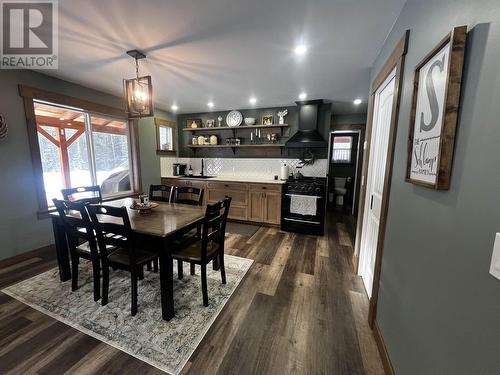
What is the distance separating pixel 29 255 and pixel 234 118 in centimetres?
406

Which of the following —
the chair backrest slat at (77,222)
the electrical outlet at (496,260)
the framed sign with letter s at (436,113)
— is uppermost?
the framed sign with letter s at (436,113)

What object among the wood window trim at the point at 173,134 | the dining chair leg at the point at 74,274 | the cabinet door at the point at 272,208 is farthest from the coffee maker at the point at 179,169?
the dining chair leg at the point at 74,274

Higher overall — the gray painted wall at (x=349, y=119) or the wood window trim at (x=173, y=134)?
the gray painted wall at (x=349, y=119)

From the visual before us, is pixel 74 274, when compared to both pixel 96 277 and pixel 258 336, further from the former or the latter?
pixel 258 336

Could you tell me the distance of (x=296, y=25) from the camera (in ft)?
5.60

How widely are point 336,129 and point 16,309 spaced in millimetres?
6270

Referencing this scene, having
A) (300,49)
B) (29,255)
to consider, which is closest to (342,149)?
(300,49)

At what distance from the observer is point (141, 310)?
1.83 meters

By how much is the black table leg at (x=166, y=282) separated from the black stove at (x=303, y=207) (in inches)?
100

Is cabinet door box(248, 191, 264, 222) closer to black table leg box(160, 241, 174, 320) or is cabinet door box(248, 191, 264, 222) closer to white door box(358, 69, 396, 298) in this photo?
white door box(358, 69, 396, 298)

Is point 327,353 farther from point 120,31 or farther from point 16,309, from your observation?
point 120,31

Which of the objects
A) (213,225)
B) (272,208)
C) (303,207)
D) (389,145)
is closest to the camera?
(389,145)

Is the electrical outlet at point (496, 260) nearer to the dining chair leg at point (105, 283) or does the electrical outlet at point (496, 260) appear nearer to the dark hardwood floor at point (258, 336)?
the dark hardwood floor at point (258, 336)

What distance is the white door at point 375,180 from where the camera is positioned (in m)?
1.91
